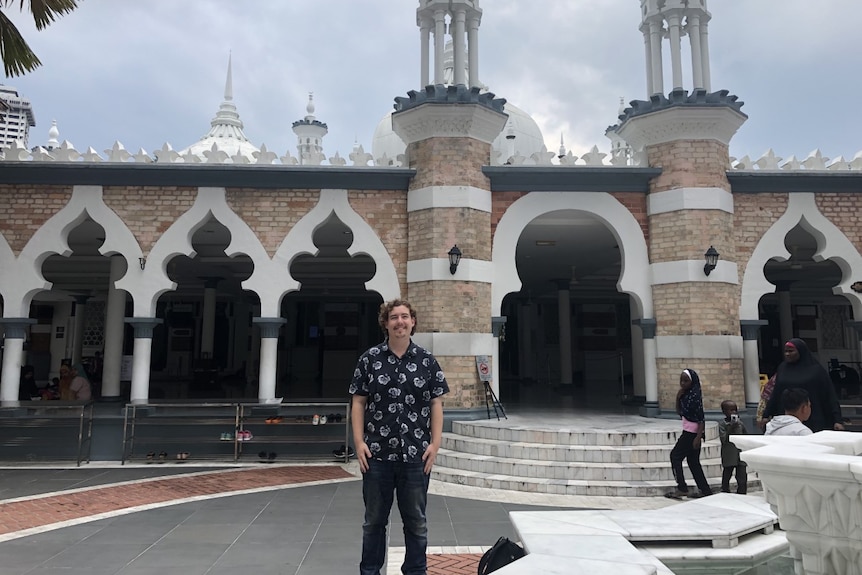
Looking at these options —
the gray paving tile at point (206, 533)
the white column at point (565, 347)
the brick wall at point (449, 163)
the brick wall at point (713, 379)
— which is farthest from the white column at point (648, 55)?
the gray paving tile at point (206, 533)

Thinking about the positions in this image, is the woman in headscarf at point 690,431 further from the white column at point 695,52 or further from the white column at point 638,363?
the white column at point 695,52

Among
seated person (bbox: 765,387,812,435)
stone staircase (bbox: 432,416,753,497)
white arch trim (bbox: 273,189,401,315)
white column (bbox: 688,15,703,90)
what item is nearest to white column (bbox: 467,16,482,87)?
white arch trim (bbox: 273,189,401,315)

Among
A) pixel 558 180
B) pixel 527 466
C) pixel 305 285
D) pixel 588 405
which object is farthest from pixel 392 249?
pixel 305 285

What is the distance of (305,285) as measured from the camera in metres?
16.6

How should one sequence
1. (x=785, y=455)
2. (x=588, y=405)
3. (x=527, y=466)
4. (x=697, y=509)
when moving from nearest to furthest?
(x=785, y=455) → (x=697, y=509) → (x=527, y=466) → (x=588, y=405)

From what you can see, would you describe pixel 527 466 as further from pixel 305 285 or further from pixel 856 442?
pixel 305 285

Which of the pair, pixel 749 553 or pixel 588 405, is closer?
pixel 749 553

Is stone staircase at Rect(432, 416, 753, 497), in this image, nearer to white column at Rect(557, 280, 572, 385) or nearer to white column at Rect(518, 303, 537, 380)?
white column at Rect(557, 280, 572, 385)

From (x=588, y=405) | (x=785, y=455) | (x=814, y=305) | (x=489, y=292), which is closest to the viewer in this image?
(x=785, y=455)

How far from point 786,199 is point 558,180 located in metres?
3.94

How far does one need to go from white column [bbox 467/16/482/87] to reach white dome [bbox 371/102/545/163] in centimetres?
652

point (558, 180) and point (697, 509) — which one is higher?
point (558, 180)

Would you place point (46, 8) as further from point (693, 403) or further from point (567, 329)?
point (567, 329)

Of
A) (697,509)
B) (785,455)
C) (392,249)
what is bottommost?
(697,509)
